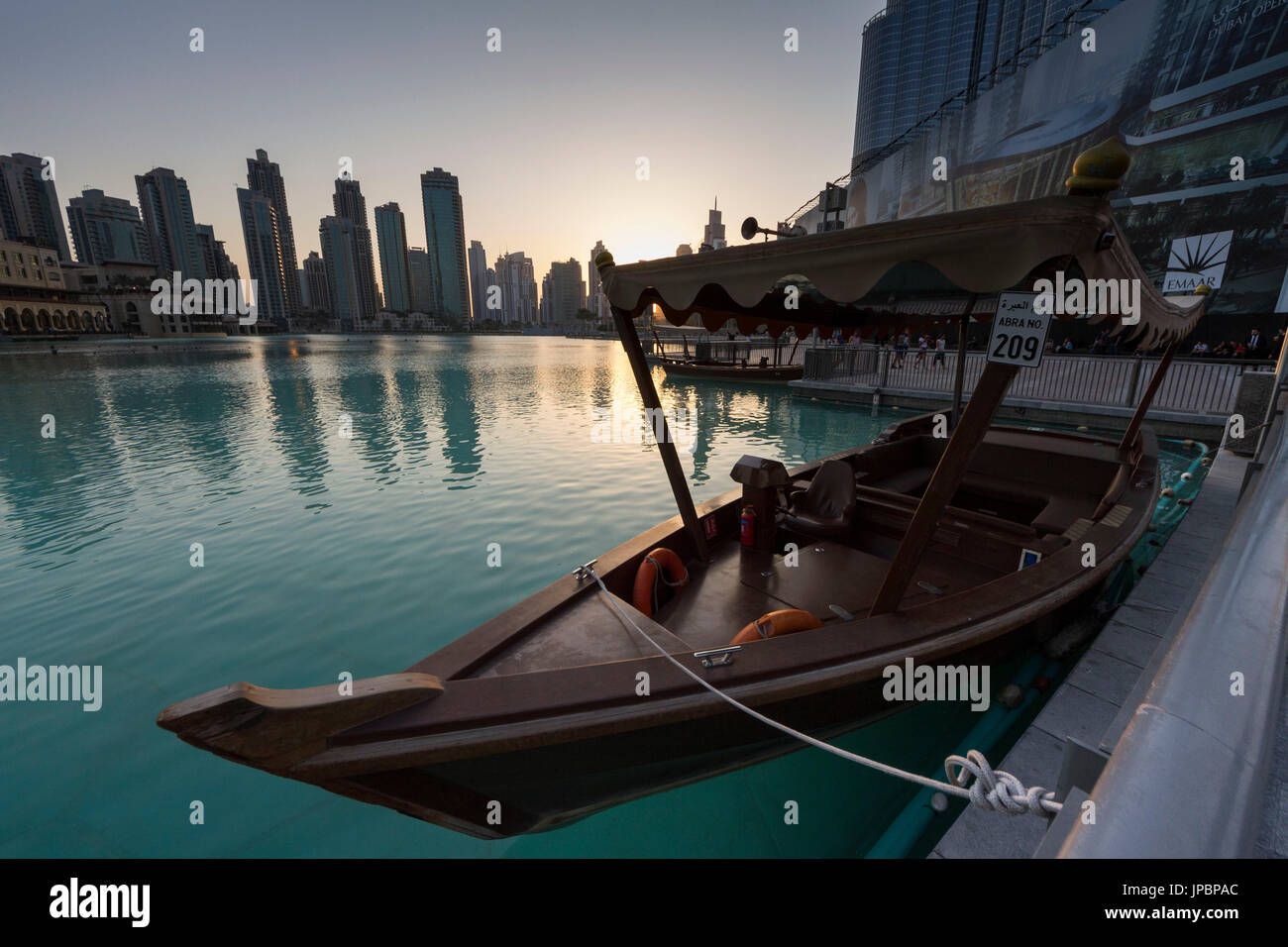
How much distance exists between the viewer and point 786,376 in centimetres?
2669

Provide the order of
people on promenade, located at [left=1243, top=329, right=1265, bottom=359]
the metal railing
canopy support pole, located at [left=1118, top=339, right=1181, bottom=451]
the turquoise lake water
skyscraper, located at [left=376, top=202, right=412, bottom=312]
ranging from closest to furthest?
the turquoise lake water, canopy support pole, located at [left=1118, top=339, right=1181, bottom=451], the metal railing, people on promenade, located at [left=1243, top=329, right=1265, bottom=359], skyscraper, located at [left=376, top=202, right=412, bottom=312]

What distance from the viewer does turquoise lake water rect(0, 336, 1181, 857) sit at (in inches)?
149

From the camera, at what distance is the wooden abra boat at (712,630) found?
2295mm

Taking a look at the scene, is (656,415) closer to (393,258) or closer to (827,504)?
(827,504)

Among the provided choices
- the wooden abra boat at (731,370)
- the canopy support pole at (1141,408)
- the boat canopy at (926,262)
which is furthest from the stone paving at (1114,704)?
the wooden abra boat at (731,370)

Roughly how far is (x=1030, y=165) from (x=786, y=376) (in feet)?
67.8

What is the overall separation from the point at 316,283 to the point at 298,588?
22188 cm

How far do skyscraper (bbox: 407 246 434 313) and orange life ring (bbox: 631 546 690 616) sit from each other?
164396mm

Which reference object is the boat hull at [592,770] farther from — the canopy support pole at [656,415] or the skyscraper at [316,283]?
the skyscraper at [316,283]

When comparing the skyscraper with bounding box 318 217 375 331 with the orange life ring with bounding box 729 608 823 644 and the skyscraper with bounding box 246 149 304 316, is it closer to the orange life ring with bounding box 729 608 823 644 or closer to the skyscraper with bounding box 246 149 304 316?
the skyscraper with bounding box 246 149 304 316

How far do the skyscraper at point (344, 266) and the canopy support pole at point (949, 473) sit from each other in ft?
588

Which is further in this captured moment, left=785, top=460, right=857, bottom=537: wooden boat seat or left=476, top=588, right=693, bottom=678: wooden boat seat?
left=785, top=460, right=857, bottom=537: wooden boat seat

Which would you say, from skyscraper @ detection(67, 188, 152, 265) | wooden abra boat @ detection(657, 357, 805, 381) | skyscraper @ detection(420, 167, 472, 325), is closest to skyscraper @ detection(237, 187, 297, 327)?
skyscraper @ detection(420, 167, 472, 325)
